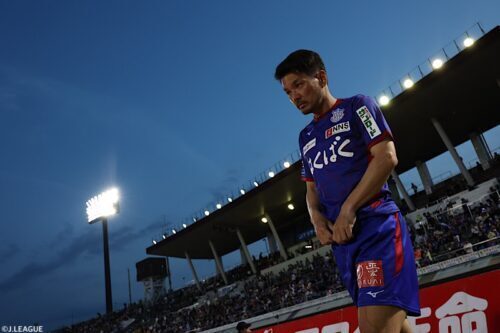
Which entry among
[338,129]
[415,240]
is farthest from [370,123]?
[415,240]

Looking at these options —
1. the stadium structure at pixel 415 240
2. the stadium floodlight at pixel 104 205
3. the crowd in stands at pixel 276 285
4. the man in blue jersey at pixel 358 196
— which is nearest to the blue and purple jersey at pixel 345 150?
the man in blue jersey at pixel 358 196

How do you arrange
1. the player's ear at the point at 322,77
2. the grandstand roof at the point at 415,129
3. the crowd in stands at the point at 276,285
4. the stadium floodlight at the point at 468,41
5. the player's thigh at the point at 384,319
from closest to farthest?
the player's thigh at the point at 384,319 → the player's ear at the point at 322,77 → the crowd in stands at the point at 276,285 → the stadium floodlight at the point at 468,41 → the grandstand roof at the point at 415,129

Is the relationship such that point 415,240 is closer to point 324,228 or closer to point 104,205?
point 324,228

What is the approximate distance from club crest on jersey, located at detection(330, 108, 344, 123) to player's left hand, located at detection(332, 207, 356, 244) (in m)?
0.55

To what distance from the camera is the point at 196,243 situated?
133 feet

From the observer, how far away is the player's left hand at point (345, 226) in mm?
1920

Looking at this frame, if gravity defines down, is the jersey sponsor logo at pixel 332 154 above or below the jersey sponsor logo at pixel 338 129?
below

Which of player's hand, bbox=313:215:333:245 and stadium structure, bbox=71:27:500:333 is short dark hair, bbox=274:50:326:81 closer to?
player's hand, bbox=313:215:333:245

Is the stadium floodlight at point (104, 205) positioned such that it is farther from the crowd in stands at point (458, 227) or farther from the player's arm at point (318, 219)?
the player's arm at point (318, 219)

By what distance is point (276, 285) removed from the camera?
27719 millimetres

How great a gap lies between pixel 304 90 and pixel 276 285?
88.8 feet

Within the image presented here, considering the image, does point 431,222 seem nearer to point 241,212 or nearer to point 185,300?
point 241,212

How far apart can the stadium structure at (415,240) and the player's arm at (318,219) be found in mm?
2482

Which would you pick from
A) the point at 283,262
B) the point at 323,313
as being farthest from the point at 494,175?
the point at 323,313
